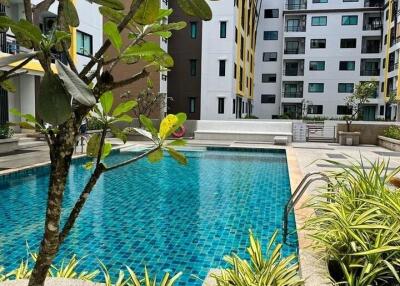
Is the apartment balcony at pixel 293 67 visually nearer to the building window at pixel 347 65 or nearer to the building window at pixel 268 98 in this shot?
the building window at pixel 268 98

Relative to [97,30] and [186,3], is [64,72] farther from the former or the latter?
[97,30]

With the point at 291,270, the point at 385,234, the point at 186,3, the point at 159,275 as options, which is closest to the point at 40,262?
the point at 186,3

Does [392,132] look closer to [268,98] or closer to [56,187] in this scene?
[56,187]

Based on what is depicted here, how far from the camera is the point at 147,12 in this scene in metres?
1.55

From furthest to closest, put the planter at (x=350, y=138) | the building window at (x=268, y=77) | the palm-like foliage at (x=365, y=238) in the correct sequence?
the building window at (x=268, y=77)
the planter at (x=350, y=138)
the palm-like foliage at (x=365, y=238)

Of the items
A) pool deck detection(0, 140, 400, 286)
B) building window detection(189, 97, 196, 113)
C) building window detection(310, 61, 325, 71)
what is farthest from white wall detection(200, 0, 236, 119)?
building window detection(310, 61, 325, 71)

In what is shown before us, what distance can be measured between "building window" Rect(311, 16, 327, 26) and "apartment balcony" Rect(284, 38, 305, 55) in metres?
2.48

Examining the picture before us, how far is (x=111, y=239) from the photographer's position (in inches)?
252

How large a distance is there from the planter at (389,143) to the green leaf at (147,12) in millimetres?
18932

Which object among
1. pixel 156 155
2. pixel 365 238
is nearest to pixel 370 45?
pixel 365 238

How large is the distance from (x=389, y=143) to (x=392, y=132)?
1194mm

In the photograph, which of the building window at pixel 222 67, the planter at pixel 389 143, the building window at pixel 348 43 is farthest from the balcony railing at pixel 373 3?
the planter at pixel 389 143

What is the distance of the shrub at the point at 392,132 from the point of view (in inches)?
755

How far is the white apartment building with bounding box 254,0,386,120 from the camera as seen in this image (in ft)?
148
